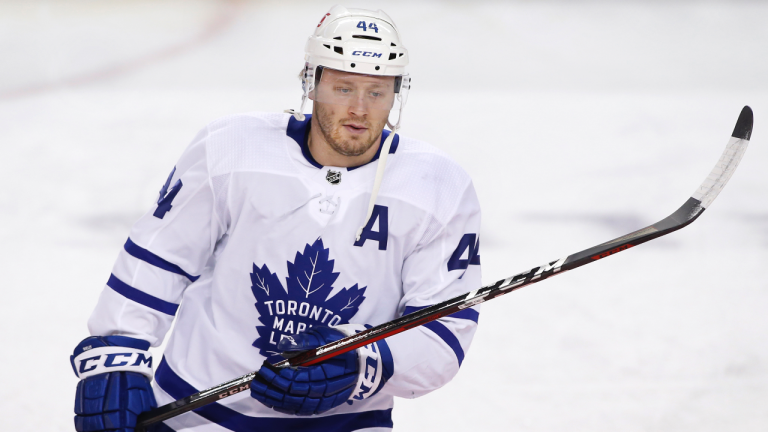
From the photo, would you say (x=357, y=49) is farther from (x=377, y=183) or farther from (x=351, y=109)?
(x=377, y=183)

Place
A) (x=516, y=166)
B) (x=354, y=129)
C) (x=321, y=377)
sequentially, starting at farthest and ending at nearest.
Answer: (x=516, y=166)
(x=354, y=129)
(x=321, y=377)

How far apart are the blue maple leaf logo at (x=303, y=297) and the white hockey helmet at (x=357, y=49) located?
0.91ft

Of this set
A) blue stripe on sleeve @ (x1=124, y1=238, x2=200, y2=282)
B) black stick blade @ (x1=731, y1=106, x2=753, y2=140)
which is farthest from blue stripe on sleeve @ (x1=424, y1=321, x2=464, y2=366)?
black stick blade @ (x1=731, y1=106, x2=753, y2=140)

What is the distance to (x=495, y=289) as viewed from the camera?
140 cm

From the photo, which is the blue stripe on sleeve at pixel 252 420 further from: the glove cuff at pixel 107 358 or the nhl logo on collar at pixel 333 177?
the nhl logo on collar at pixel 333 177

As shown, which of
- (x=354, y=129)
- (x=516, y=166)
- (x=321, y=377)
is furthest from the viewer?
(x=516, y=166)

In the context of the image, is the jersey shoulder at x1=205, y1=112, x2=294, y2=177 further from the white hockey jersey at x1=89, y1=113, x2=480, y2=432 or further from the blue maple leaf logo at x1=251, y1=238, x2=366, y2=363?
the blue maple leaf logo at x1=251, y1=238, x2=366, y2=363

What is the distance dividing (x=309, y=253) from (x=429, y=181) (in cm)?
26

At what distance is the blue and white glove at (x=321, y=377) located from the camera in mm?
1368

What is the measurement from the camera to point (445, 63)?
4.15m

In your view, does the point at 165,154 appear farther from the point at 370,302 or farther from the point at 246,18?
the point at 370,302

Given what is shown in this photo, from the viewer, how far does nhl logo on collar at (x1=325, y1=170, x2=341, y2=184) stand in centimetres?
152

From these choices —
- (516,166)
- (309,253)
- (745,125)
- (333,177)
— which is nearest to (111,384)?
(309,253)

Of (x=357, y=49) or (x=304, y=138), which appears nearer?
(x=357, y=49)
